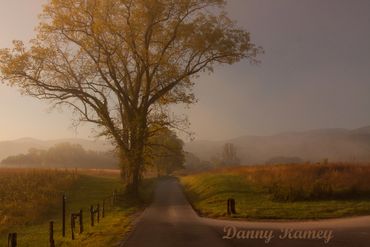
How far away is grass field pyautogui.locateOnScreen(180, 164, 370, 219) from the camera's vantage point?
26906mm

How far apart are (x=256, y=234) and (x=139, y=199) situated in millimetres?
22705

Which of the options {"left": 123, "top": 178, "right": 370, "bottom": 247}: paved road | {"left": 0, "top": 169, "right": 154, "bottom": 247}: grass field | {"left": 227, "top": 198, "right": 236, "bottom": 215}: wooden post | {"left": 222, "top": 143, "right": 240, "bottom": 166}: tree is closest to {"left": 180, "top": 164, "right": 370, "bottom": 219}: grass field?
{"left": 227, "top": 198, "right": 236, "bottom": 215}: wooden post

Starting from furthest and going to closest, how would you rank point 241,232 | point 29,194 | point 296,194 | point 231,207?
point 29,194
point 296,194
point 231,207
point 241,232

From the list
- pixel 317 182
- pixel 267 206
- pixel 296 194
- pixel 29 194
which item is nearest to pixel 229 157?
pixel 29 194

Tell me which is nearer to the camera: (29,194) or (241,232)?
(241,232)

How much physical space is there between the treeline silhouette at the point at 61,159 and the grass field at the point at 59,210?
335ft

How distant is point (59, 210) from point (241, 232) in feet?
70.1

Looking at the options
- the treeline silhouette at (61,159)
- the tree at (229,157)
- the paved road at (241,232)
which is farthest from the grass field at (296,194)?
the tree at (229,157)

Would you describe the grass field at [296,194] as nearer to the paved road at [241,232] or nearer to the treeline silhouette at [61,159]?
the paved road at [241,232]

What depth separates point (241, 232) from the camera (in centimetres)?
2052

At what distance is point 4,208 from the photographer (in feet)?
120

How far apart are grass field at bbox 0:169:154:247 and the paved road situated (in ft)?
4.82

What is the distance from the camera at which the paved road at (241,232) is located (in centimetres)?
1755

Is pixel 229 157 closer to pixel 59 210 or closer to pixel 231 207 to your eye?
pixel 59 210
